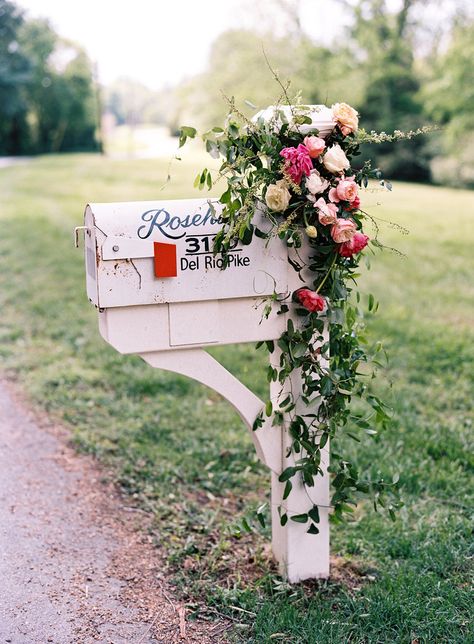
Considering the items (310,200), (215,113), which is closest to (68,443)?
(310,200)

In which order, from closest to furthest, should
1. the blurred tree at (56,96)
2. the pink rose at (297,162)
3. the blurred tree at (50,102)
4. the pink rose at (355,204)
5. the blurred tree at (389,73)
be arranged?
the pink rose at (297,162), the pink rose at (355,204), the blurred tree at (389,73), the blurred tree at (50,102), the blurred tree at (56,96)

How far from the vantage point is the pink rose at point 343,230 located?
2477 millimetres

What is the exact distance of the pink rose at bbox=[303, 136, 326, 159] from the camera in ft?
8.04

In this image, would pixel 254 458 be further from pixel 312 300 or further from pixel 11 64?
pixel 11 64

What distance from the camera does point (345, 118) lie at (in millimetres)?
2516

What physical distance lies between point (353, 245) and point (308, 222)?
6.6 inches

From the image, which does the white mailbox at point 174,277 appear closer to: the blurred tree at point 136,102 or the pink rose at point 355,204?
the pink rose at point 355,204

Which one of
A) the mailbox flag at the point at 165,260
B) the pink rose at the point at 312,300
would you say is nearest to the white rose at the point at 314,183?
the pink rose at the point at 312,300

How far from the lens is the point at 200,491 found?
12.5 feet

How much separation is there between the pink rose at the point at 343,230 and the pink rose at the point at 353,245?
2cm

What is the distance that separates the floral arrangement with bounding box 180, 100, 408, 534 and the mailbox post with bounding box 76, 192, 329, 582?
0.18ft

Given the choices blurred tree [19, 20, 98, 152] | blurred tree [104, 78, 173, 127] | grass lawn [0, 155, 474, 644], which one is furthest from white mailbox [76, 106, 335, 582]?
blurred tree [104, 78, 173, 127]

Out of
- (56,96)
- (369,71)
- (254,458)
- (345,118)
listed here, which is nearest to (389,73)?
(369,71)

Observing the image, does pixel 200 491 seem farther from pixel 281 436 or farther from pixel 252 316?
pixel 252 316
